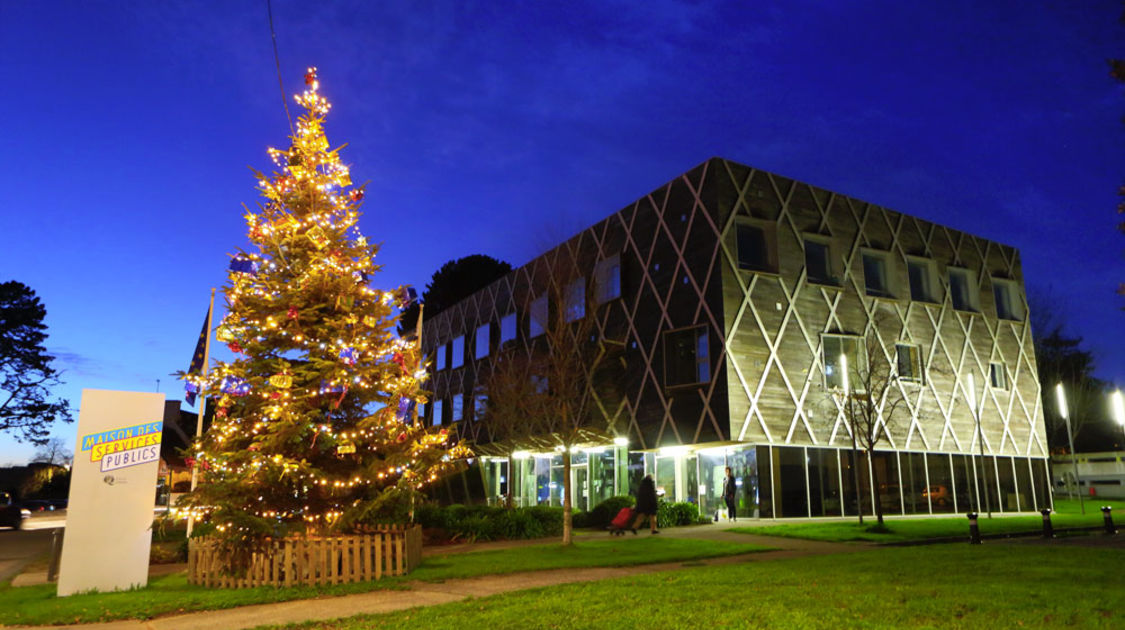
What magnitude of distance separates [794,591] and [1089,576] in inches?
164

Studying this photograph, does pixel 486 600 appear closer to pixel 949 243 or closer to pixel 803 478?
pixel 803 478

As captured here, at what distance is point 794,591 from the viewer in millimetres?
10008

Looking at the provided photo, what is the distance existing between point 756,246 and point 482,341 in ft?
66.5

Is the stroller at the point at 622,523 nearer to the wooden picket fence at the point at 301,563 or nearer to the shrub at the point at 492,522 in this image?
the shrub at the point at 492,522

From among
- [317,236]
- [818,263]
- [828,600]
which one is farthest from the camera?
[818,263]

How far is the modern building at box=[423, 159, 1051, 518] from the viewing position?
27.0 metres

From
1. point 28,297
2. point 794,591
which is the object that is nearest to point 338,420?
point 794,591

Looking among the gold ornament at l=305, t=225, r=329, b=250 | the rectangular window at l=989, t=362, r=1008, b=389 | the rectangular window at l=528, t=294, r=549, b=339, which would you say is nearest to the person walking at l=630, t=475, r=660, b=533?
the rectangular window at l=528, t=294, r=549, b=339

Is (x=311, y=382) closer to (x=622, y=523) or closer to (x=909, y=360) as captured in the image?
(x=622, y=523)

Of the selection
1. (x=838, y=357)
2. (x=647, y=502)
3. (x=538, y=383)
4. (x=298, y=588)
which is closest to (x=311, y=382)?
(x=298, y=588)

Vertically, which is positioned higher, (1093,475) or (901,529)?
(1093,475)

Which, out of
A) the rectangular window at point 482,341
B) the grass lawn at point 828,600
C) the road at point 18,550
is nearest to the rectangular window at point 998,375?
the grass lawn at point 828,600

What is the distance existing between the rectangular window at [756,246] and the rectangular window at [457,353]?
76.8ft

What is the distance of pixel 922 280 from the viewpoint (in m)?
33.3
